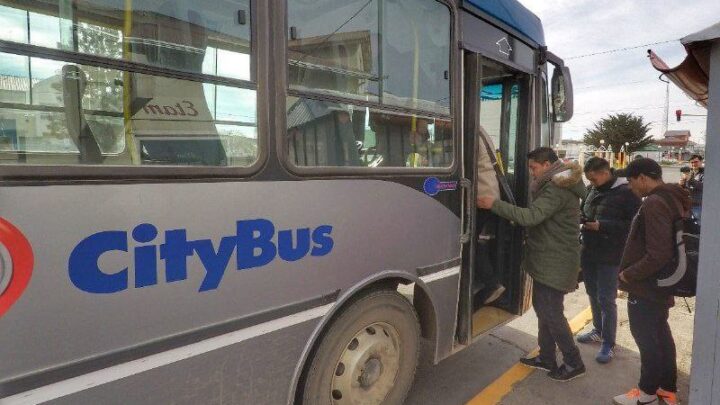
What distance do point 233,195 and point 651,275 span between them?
2.55m

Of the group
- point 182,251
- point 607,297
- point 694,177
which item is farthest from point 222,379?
point 694,177

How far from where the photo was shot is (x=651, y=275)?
2771 mm

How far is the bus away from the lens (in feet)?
4.48

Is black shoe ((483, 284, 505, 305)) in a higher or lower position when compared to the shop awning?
lower

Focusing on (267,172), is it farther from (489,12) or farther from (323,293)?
(489,12)

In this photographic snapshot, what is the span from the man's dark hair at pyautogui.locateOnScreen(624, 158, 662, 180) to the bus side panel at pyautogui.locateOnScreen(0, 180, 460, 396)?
1.72 m

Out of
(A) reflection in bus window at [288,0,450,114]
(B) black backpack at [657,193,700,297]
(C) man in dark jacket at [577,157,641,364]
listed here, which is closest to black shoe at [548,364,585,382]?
(C) man in dark jacket at [577,157,641,364]

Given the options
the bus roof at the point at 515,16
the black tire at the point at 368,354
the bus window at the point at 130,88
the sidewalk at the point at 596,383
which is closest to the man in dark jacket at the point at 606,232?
the sidewalk at the point at 596,383

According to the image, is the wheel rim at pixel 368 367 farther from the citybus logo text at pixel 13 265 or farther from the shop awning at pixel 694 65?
the shop awning at pixel 694 65

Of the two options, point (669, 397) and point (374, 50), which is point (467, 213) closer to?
point (374, 50)

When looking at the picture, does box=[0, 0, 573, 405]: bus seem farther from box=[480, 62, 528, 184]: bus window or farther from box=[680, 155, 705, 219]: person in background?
box=[680, 155, 705, 219]: person in background

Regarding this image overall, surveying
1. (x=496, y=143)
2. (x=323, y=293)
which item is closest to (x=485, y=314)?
(x=496, y=143)

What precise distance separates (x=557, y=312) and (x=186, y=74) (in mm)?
2937

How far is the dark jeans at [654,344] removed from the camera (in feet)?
9.47
